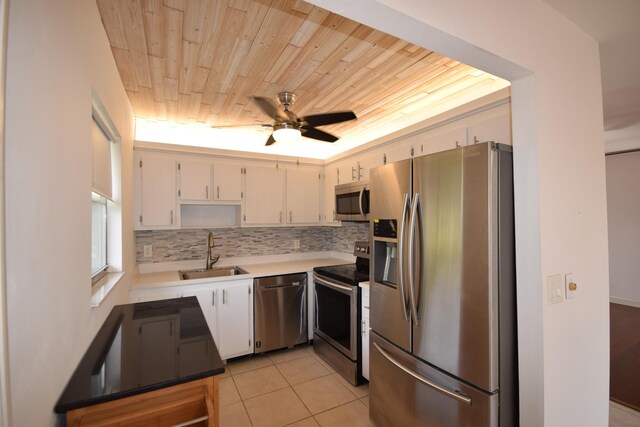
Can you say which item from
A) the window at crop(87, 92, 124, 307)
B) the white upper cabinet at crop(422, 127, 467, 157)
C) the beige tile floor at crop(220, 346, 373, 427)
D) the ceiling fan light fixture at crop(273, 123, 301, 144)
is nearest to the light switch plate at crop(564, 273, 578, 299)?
the white upper cabinet at crop(422, 127, 467, 157)

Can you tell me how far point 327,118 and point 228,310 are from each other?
2.07 metres

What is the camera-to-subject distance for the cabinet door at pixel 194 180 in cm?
307

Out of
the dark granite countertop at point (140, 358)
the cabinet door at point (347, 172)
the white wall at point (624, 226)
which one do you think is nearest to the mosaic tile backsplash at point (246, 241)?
the cabinet door at point (347, 172)

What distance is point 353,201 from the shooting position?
293cm

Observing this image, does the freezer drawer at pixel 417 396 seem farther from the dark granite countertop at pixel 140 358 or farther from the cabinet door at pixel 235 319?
the cabinet door at pixel 235 319

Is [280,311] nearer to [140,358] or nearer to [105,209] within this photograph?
[105,209]

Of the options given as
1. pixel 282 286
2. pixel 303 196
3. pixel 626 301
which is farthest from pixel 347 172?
pixel 626 301

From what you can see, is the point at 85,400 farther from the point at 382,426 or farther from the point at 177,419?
the point at 382,426

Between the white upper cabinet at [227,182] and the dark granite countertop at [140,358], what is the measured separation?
5.45 feet

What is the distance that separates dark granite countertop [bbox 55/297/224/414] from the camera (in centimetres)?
101

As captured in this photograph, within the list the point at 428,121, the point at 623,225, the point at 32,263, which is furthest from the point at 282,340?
the point at 623,225

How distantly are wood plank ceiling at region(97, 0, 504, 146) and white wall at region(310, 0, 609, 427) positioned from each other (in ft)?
1.63

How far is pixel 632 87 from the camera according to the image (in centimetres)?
221

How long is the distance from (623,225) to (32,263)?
6569 mm
